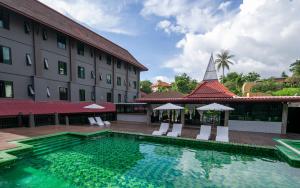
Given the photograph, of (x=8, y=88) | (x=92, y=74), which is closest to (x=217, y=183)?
(x=8, y=88)

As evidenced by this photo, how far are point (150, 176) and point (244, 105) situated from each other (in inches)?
453

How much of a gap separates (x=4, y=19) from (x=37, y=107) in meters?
7.22

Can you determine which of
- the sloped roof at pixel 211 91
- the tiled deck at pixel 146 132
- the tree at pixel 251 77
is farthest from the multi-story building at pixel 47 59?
the tree at pixel 251 77

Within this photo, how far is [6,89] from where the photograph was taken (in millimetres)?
13305

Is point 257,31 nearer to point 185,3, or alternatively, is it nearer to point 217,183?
point 185,3

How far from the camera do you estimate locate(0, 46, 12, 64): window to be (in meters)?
13.1

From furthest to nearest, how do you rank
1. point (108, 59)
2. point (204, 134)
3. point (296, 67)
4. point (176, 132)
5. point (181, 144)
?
1. point (296, 67)
2. point (108, 59)
3. point (176, 132)
4. point (204, 134)
5. point (181, 144)

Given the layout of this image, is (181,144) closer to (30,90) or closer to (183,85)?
(30,90)

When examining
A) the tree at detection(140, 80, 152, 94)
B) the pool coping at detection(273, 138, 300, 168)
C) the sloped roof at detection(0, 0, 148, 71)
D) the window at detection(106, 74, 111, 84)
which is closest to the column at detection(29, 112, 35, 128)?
the sloped roof at detection(0, 0, 148, 71)

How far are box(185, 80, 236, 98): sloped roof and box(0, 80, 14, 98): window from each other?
1516 centimetres

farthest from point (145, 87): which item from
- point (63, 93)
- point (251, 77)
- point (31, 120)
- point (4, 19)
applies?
point (251, 77)

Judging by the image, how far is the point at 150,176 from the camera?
658 cm

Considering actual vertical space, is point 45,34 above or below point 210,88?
above

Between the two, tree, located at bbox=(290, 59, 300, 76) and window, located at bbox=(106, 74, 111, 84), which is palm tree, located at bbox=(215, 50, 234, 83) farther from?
window, located at bbox=(106, 74, 111, 84)
